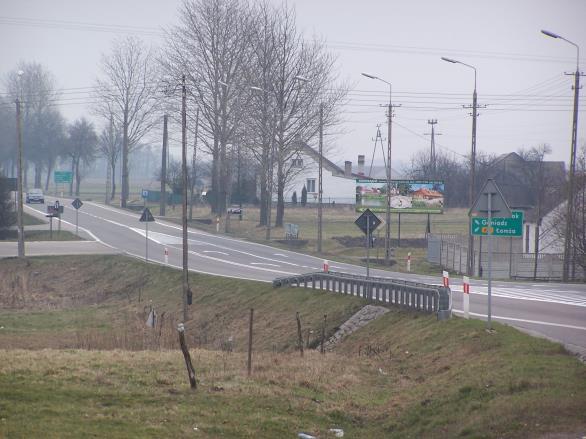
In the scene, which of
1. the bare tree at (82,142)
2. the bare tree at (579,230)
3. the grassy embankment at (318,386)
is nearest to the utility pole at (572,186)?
the bare tree at (579,230)

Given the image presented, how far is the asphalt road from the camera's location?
19.2 m

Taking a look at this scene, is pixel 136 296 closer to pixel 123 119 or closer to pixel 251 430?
pixel 251 430

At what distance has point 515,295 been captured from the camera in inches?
998

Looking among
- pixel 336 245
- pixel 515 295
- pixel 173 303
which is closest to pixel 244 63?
pixel 336 245

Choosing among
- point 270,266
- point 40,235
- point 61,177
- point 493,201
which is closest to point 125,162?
point 61,177

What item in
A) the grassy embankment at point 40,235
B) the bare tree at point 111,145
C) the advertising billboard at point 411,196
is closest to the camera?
the grassy embankment at point 40,235

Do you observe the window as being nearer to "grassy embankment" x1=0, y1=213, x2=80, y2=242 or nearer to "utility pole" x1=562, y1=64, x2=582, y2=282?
"grassy embankment" x1=0, y1=213, x2=80, y2=242

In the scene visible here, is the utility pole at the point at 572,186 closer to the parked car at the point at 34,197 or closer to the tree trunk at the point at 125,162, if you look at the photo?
the tree trunk at the point at 125,162

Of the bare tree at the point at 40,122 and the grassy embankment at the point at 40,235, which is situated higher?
the bare tree at the point at 40,122

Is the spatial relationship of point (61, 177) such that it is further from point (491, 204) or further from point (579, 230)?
point (491, 204)

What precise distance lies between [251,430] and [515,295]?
16087mm

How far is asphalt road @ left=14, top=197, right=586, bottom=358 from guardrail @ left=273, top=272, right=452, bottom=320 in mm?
1495

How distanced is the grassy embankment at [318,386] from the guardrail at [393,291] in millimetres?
358

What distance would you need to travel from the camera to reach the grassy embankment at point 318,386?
418 inches
